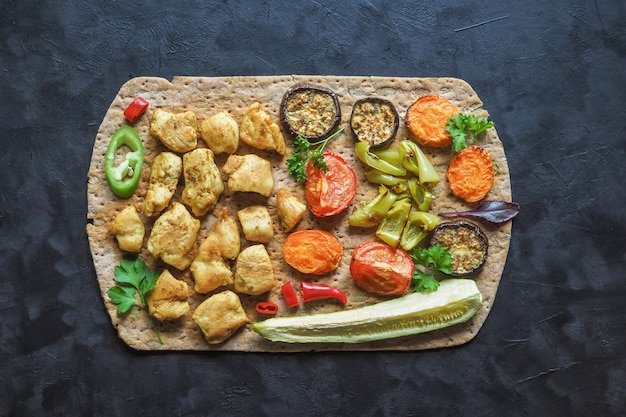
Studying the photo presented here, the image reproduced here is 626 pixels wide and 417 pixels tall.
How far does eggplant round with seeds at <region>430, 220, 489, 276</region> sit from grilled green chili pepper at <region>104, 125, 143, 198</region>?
267cm

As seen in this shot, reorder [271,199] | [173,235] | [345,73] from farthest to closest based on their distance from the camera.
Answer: [345,73] < [271,199] < [173,235]

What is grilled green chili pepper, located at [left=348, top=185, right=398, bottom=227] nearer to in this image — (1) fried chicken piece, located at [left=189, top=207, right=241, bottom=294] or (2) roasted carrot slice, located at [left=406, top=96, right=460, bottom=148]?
(2) roasted carrot slice, located at [left=406, top=96, right=460, bottom=148]

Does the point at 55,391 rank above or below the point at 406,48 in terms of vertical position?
below

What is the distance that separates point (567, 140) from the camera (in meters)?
5.75

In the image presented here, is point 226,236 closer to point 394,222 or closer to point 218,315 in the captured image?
point 218,315

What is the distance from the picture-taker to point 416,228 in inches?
214

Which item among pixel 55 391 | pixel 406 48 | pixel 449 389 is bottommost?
pixel 449 389

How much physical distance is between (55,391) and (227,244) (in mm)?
2051

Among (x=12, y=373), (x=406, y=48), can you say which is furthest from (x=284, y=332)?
(x=406, y=48)

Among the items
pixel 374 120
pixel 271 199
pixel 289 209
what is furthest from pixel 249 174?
pixel 374 120

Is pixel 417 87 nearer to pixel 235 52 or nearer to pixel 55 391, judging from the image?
pixel 235 52

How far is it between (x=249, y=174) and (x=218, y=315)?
49.0 inches

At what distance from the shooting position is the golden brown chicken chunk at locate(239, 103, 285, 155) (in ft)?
17.5

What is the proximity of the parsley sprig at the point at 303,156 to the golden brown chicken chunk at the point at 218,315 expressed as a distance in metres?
1.22
